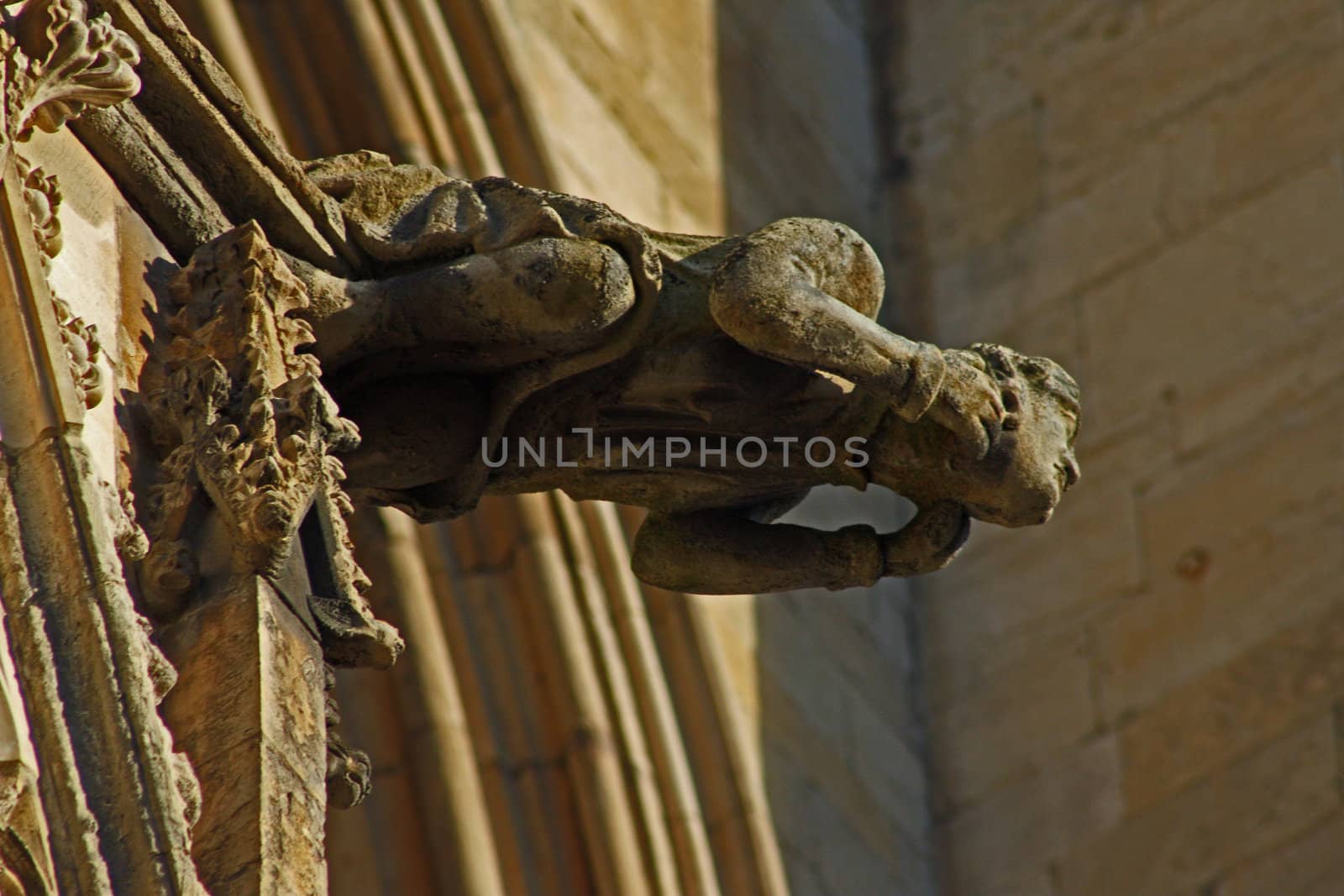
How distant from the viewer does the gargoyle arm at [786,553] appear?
2.89m

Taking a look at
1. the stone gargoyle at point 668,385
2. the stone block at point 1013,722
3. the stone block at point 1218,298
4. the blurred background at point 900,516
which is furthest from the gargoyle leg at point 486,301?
the stone block at point 1218,298

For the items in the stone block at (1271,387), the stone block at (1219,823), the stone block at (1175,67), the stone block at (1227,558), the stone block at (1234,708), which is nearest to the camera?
the stone block at (1219,823)

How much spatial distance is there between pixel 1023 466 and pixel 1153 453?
130 inches

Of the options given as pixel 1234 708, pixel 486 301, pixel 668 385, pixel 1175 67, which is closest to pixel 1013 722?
pixel 1234 708

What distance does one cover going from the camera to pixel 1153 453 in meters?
6.09

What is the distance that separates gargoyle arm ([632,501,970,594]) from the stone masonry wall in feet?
8.98

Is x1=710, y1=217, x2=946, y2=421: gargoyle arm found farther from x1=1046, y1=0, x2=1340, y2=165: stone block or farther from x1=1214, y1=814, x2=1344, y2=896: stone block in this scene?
x1=1046, y1=0, x2=1340, y2=165: stone block

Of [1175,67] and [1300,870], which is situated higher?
[1175,67]

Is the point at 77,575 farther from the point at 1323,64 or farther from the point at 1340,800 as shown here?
the point at 1323,64

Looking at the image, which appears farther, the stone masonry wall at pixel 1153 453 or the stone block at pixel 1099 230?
the stone block at pixel 1099 230

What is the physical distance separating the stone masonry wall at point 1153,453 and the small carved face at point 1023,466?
270 cm

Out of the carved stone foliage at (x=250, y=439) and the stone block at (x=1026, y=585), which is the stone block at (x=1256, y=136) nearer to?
the stone block at (x=1026, y=585)

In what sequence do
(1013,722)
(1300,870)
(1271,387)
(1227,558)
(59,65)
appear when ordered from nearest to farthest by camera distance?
(59,65) → (1300,870) → (1227,558) → (1271,387) → (1013,722)

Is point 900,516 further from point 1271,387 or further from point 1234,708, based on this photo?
point 1234,708
